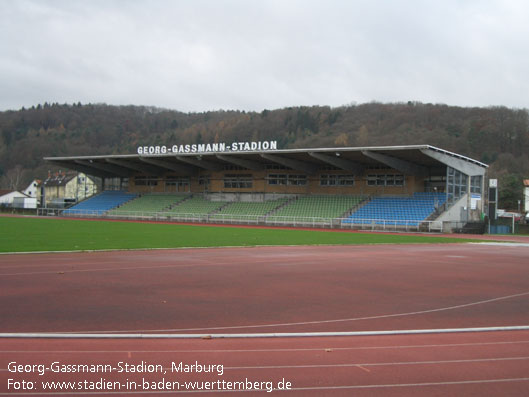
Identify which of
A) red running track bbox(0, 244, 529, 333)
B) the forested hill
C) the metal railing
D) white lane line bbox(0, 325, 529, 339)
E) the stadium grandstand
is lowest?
red running track bbox(0, 244, 529, 333)

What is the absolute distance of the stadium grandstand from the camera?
46719mm

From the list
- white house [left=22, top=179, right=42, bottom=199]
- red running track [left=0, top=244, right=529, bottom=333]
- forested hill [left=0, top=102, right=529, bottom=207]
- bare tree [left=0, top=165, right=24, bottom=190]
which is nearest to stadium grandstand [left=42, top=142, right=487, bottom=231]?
red running track [left=0, top=244, right=529, bottom=333]

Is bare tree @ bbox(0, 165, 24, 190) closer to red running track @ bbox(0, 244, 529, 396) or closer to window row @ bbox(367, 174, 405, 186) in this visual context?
window row @ bbox(367, 174, 405, 186)

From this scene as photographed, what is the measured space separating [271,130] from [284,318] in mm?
100028

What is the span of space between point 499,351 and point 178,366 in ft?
14.8

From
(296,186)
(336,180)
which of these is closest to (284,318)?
(336,180)

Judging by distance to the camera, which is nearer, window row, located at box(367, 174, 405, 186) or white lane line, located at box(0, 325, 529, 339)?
white lane line, located at box(0, 325, 529, 339)

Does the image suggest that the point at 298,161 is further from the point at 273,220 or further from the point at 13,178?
the point at 13,178

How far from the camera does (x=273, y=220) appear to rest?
52.0m

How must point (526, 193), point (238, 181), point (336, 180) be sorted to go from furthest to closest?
point (526, 193)
point (238, 181)
point (336, 180)

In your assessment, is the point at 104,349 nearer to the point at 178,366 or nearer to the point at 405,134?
the point at 178,366

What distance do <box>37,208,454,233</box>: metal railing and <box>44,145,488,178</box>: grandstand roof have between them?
6.04 m

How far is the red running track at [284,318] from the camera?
19.1ft

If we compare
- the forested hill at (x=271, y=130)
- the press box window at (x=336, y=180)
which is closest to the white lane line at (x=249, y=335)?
the press box window at (x=336, y=180)
